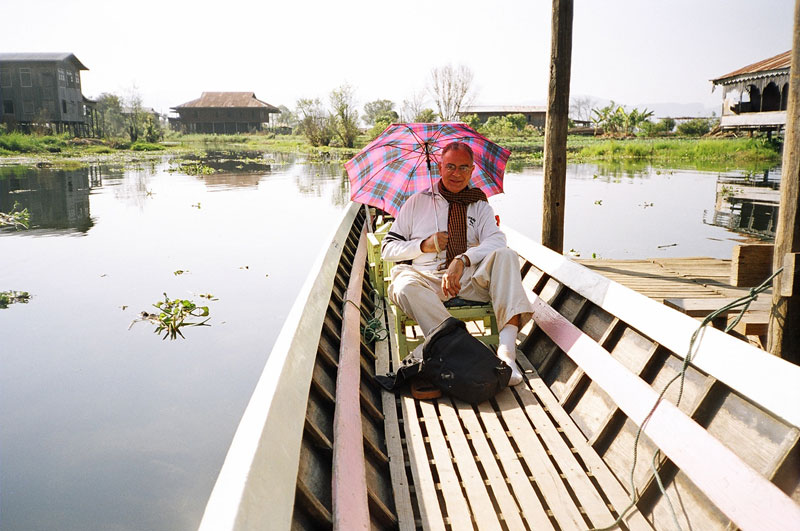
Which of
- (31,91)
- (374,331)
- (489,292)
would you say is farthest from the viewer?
(31,91)

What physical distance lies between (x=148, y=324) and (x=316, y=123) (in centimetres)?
4324

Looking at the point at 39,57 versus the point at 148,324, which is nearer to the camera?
the point at 148,324

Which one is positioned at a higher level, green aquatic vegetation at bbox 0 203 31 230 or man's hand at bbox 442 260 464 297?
man's hand at bbox 442 260 464 297

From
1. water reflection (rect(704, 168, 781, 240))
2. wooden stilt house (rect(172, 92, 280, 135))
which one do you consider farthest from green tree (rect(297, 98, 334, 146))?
water reflection (rect(704, 168, 781, 240))

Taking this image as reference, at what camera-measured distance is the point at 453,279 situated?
331cm

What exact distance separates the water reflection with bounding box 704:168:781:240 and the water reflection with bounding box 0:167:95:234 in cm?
1411

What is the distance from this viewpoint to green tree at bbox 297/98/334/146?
4753cm

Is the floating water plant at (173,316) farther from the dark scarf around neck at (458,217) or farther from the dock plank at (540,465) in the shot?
the dock plank at (540,465)

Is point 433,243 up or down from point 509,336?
up

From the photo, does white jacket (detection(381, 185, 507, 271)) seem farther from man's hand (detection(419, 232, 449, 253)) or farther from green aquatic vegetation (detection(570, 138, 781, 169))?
green aquatic vegetation (detection(570, 138, 781, 169))

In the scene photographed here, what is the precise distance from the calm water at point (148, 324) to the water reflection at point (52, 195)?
117 millimetres

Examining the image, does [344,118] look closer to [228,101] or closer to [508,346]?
[228,101]

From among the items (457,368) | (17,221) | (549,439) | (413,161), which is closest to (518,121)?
(17,221)

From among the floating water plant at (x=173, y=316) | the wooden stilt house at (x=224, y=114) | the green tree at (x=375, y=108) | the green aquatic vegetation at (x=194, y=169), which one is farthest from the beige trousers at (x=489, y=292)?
the green tree at (x=375, y=108)
